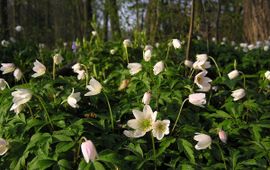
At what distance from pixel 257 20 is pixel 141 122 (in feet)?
21.6

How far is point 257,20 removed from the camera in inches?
328

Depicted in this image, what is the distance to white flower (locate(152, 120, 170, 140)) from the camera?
7.60 feet

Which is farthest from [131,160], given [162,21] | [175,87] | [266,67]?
[162,21]

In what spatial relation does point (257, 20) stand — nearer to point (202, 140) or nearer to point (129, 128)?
point (129, 128)

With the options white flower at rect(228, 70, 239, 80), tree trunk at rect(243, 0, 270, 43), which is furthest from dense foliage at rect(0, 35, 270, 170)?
tree trunk at rect(243, 0, 270, 43)

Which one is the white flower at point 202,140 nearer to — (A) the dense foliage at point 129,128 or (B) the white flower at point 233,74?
(A) the dense foliage at point 129,128

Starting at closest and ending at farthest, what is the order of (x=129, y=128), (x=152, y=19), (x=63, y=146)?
(x=63, y=146), (x=129, y=128), (x=152, y=19)

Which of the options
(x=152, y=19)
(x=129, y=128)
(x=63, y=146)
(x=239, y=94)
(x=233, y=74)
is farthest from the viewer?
(x=152, y=19)

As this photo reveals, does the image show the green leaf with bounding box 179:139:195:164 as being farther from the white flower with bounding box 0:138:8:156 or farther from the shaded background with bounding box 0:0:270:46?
the shaded background with bounding box 0:0:270:46

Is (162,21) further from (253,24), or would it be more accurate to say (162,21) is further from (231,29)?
(231,29)

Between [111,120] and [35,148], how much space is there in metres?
0.52

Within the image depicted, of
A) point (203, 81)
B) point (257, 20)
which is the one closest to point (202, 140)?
point (203, 81)

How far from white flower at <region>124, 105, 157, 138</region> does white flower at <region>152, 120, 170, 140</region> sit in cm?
4

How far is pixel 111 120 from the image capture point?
2.64 m
